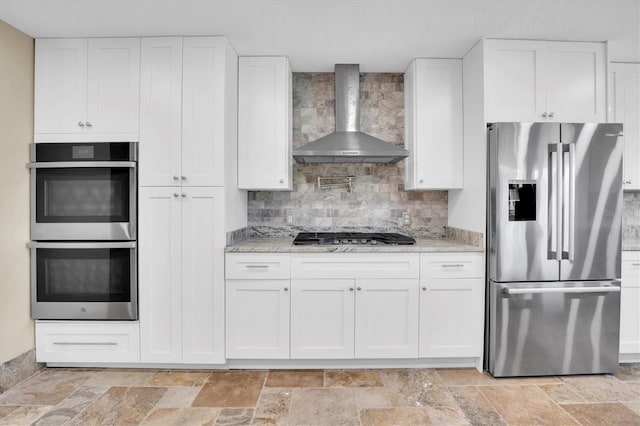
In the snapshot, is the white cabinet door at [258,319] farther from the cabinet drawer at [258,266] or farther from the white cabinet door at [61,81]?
the white cabinet door at [61,81]

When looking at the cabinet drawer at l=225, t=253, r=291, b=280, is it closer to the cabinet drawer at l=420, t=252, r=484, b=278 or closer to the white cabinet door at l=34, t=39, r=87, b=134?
the cabinet drawer at l=420, t=252, r=484, b=278

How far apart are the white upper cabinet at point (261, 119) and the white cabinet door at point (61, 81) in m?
1.13

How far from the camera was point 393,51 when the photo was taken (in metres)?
2.83

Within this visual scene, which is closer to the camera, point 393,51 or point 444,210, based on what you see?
point 393,51

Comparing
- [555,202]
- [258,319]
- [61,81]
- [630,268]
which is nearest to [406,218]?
[555,202]

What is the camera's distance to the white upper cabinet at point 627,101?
297 centimetres

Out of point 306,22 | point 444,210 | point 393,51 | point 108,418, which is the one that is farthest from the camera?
point 444,210

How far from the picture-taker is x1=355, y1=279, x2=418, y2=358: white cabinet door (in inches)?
103

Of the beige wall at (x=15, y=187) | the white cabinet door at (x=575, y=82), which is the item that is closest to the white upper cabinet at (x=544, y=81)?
the white cabinet door at (x=575, y=82)

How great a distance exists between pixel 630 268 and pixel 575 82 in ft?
4.85

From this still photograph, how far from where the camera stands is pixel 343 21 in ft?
7.80

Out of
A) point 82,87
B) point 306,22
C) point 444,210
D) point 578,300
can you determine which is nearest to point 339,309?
point 444,210

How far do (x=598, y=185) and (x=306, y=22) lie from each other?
2.33m

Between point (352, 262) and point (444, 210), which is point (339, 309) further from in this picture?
point (444, 210)
